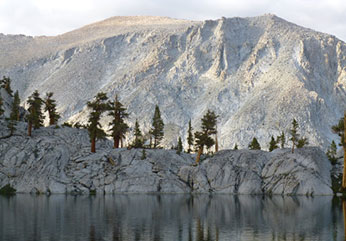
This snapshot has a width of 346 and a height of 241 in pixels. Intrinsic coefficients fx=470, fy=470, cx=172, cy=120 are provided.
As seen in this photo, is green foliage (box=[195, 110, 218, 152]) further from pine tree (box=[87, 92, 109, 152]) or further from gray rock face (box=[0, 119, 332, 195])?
pine tree (box=[87, 92, 109, 152])

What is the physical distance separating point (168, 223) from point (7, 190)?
49.3 metres

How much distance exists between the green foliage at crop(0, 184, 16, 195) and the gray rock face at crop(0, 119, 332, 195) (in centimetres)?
78

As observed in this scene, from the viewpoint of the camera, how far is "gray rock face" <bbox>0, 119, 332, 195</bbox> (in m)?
84.4

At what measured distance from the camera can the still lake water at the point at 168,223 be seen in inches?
1363

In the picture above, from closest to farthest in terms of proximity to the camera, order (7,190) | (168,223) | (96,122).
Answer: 1. (168,223)
2. (7,190)
3. (96,122)

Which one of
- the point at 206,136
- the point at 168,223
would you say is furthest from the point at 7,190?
the point at 168,223

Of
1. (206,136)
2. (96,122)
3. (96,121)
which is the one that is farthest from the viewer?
(206,136)

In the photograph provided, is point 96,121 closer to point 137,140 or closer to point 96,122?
point 96,122

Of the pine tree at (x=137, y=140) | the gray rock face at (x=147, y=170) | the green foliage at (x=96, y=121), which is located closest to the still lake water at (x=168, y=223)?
the gray rock face at (x=147, y=170)

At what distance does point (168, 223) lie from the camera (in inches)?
1658

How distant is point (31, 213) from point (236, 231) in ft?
73.2

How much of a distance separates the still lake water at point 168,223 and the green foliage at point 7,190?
27.6 meters

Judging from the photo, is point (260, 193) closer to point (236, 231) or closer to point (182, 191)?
point (182, 191)

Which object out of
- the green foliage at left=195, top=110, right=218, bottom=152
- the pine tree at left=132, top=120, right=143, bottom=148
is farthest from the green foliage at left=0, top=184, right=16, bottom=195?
the green foliage at left=195, top=110, right=218, bottom=152
